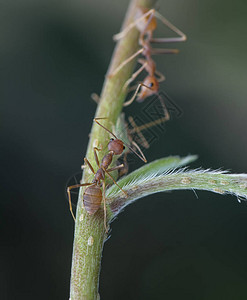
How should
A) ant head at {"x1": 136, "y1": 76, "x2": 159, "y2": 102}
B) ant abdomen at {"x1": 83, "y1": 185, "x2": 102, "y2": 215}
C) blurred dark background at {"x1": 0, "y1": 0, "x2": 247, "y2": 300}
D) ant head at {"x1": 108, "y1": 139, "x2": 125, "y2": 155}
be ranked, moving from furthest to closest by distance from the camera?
blurred dark background at {"x1": 0, "y1": 0, "x2": 247, "y2": 300}
ant head at {"x1": 136, "y1": 76, "x2": 159, "y2": 102}
ant head at {"x1": 108, "y1": 139, "x2": 125, "y2": 155}
ant abdomen at {"x1": 83, "y1": 185, "x2": 102, "y2": 215}

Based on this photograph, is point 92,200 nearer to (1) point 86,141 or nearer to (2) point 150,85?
(2) point 150,85

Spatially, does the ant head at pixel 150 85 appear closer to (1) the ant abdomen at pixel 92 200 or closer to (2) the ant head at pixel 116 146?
(2) the ant head at pixel 116 146

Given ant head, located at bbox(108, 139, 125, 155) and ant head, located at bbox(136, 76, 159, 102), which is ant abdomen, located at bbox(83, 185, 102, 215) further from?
ant head, located at bbox(136, 76, 159, 102)

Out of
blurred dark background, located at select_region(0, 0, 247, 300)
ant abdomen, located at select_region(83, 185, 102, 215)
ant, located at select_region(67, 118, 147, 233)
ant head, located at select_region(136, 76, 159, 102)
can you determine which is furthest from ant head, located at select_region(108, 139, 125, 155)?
blurred dark background, located at select_region(0, 0, 247, 300)

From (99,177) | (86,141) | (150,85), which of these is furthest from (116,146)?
(86,141)

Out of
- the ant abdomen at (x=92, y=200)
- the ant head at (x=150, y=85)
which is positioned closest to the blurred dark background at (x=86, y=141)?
the ant head at (x=150, y=85)
